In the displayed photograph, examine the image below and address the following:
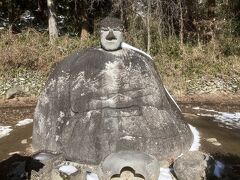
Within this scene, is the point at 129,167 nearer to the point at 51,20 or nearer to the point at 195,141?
the point at 195,141

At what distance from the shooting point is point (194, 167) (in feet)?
23.3

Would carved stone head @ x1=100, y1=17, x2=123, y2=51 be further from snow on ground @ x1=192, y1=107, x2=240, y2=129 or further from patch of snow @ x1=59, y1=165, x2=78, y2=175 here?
snow on ground @ x1=192, y1=107, x2=240, y2=129

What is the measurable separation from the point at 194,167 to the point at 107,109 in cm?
204

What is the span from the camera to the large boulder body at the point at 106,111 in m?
7.72

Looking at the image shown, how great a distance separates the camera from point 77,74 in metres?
8.06

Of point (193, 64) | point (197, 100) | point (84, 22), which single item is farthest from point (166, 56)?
point (84, 22)

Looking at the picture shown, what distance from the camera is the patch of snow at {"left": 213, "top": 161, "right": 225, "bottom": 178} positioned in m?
7.57

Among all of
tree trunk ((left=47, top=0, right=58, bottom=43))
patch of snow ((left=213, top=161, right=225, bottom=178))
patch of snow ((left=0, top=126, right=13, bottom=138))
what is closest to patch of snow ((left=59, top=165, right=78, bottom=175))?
patch of snow ((left=213, top=161, right=225, bottom=178))

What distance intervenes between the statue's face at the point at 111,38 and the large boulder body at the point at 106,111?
133mm

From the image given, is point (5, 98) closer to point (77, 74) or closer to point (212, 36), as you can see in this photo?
point (77, 74)

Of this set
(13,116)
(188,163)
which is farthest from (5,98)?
(188,163)

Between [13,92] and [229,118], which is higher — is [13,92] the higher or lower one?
the higher one

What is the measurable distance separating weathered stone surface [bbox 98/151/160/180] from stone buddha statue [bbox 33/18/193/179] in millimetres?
644

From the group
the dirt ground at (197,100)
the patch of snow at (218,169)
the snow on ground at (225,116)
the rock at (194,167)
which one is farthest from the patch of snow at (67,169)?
the dirt ground at (197,100)
